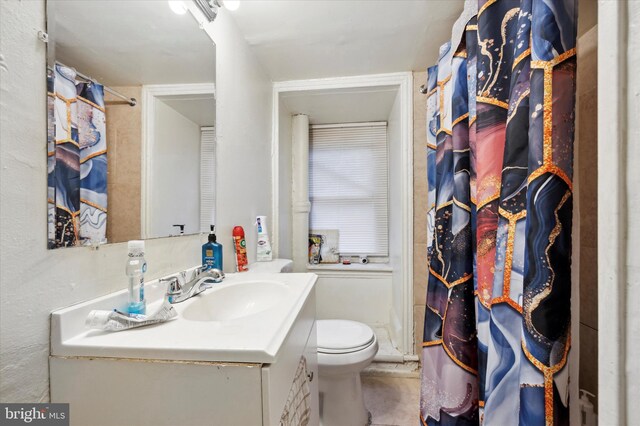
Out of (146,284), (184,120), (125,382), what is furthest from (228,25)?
(125,382)

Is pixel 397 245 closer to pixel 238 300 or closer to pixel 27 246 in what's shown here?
pixel 238 300

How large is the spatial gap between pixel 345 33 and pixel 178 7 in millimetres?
847

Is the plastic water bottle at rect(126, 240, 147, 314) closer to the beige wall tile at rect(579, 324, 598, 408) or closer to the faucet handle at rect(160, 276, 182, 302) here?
the faucet handle at rect(160, 276, 182, 302)

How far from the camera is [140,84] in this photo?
812 millimetres

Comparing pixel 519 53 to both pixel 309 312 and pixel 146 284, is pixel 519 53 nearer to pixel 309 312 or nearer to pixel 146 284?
pixel 309 312

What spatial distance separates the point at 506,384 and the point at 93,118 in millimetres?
1251

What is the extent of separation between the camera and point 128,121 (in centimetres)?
76

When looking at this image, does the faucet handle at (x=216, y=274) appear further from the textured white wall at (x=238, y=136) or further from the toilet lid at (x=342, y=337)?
the toilet lid at (x=342, y=337)

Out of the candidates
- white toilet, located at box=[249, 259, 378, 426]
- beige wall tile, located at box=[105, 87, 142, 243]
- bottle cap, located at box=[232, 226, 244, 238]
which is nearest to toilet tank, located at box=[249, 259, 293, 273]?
white toilet, located at box=[249, 259, 378, 426]

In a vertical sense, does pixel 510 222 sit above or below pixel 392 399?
above

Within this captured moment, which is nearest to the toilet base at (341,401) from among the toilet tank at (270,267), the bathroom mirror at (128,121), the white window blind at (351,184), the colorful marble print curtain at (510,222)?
the colorful marble print curtain at (510,222)

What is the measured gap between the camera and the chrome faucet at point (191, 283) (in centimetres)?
80

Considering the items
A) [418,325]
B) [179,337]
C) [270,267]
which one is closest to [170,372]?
[179,337]

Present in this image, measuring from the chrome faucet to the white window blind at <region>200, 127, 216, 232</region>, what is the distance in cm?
21
